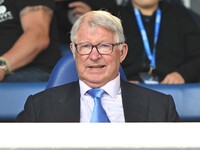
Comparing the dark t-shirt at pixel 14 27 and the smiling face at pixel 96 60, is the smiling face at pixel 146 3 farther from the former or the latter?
the smiling face at pixel 96 60

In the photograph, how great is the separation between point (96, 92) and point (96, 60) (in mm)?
112

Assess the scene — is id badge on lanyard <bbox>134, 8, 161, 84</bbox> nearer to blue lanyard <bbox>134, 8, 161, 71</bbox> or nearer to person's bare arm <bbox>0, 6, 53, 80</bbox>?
blue lanyard <bbox>134, 8, 161, 71</bbox>

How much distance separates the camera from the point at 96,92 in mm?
1970

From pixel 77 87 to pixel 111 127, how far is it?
1.10 metres

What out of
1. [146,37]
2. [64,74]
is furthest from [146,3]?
[64,74]

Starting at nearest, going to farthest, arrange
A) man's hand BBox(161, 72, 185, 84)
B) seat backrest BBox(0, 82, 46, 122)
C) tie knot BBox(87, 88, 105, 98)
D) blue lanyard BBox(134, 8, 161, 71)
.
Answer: tie knot BBox(87, 88, 105, 98) < seat backrest BBox(0, 82, 46, 122) < man's hand BBox(161, 72, 185, 84) < blue lanyard BBox(134, 8, 161, 71)

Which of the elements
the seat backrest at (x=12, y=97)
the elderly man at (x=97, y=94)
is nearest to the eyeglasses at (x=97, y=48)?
the elderly man at (x=97, y=94)

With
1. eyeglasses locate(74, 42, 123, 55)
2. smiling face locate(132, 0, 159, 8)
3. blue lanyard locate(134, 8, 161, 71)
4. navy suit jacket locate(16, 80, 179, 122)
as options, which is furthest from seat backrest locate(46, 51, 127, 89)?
smiling face locate(132, 0, 159, 8)

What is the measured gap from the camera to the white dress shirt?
6.39ft

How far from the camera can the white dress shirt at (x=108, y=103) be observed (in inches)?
76.7

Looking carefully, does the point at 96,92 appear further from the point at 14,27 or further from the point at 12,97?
the point at 14,27

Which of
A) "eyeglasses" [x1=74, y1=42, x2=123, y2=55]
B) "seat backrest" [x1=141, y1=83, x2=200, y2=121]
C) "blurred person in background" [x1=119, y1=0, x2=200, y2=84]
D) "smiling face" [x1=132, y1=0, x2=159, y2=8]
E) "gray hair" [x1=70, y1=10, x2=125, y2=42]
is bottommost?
"seat backrest" [x1=141, y1=83, x2=200, y2=121]

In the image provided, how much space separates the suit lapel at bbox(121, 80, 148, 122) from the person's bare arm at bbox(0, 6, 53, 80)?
1.14 meters

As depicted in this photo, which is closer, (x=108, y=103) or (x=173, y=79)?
(x=108, y=103)
